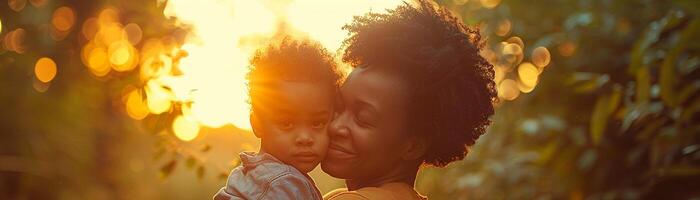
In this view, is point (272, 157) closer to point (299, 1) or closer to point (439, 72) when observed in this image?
point (439, 72)

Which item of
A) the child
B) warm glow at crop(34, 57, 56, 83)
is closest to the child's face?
the child

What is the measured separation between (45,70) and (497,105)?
202 centimetres

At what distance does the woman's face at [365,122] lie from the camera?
2.23 meters

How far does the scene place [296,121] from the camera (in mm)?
2150

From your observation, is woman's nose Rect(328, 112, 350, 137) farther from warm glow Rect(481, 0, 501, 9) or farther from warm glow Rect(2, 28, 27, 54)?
warm glow Rect(481, 0, 501, 9)

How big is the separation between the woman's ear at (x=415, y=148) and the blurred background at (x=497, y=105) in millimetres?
662

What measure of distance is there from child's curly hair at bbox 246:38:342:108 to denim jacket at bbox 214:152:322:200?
0.14 metres

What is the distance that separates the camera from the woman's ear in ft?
7.69

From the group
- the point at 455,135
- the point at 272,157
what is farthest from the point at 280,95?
the point at 455,135

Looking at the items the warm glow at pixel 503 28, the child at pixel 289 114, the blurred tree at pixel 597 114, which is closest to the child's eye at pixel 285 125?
the child at pixel 289 114

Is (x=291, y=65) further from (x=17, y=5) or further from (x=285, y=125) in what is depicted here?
(x=17, y=5)

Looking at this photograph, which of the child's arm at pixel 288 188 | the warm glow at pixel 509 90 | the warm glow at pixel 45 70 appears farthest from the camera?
the warm glow at pixel 509 90

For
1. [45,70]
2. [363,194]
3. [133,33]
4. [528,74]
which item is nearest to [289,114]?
[363,194]

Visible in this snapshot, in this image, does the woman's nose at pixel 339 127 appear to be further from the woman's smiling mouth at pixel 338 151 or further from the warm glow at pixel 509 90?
the warm glow at pixel 509 90
